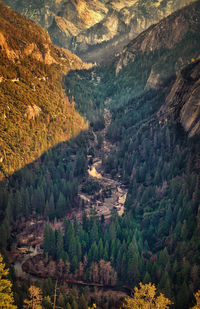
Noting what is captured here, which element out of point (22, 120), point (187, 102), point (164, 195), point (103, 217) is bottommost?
point (103, 217)

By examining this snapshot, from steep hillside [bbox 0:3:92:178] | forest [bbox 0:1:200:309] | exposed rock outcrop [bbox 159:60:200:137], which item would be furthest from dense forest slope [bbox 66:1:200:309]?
steep hillside [bbox 0:3:92:178]

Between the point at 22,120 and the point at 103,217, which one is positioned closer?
the point at 103,217

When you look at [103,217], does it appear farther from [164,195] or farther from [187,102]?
[187,102]

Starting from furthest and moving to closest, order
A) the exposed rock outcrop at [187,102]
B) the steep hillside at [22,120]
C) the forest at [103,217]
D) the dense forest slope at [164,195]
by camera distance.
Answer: the steep hillside at [22,120], the exposed rock outcrop at [187,102], the dense forest slope at [164,195], the forest at [103,217]

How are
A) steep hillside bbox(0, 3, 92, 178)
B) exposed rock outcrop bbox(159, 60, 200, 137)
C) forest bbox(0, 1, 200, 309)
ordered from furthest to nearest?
steep hillside bbox(0, 3, 92, 178), exposed rock outcrop bbox(159, 60, 200, 137), forest bbox(0, 1, 200, 309)

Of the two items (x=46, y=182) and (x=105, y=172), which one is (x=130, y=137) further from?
(x=46, y=182)

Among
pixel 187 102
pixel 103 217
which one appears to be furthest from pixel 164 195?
pixel 187 102

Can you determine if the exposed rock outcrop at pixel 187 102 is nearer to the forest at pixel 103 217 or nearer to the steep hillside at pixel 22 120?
the forest at pixel 103 217

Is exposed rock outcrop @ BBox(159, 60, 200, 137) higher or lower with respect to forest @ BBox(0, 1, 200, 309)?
higher

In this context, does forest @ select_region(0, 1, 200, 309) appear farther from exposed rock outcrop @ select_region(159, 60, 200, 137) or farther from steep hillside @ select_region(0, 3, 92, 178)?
exposed rock outcrop @ select_region(159, 60, 200, 137)

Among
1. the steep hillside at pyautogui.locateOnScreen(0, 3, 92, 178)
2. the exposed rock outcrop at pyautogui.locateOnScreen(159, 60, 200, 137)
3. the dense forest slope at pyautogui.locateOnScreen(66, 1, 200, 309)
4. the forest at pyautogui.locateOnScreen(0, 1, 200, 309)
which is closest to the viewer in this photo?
the forest at pyautogui.locateOnScreen(0, 1, 200, 309)

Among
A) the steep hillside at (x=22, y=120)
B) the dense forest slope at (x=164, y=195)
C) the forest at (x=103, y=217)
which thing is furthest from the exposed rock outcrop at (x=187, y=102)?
the steep hillside at (x=22, y=120)
